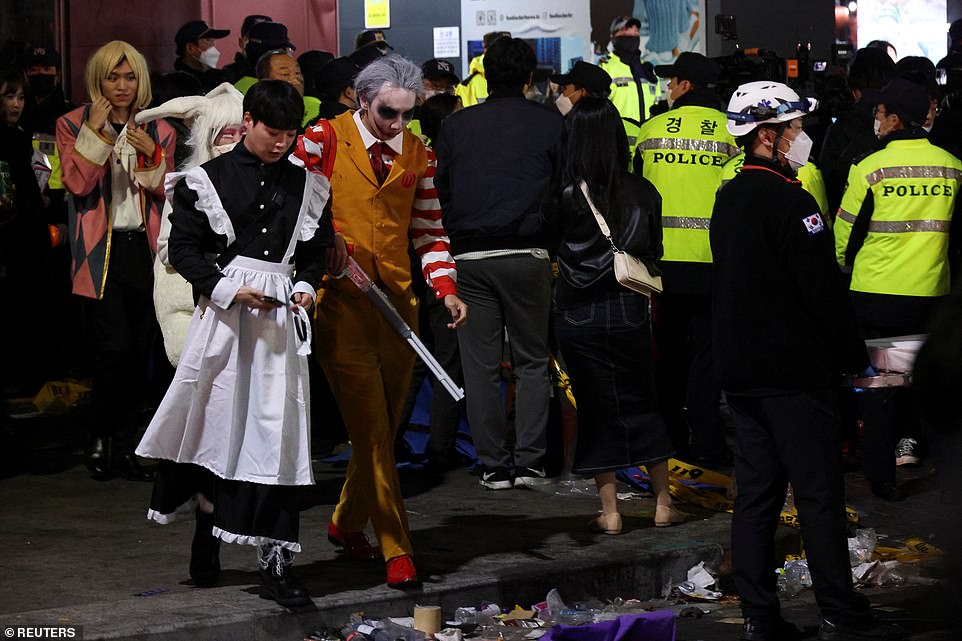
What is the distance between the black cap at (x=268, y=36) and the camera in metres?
10.9

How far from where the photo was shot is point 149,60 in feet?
42.4

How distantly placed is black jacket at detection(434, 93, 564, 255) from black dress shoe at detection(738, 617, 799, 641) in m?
2.80

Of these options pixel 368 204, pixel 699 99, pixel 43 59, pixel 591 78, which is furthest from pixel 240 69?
pixel 368 204

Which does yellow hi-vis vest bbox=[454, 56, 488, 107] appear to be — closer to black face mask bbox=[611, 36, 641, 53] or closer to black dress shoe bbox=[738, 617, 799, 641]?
black face mask bbox=[611, 36, 641, 53]

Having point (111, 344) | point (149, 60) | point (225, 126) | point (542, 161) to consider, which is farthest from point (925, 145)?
point (149, 60)

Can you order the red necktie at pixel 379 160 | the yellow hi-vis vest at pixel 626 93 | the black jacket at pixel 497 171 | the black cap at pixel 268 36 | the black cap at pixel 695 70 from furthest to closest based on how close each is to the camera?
the yellow hi-vis vest at pixel 626 93, the black cap at pixel 268 36, the black cap at pixel 695 70, the black jacket at pixel 497 171, the red necktie at pixel 379 160

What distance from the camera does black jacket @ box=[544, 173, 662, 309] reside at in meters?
7.13

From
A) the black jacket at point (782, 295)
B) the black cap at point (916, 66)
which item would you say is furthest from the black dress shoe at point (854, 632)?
the black cap at point (916, 66)

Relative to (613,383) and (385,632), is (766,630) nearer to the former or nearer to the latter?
(385,632)

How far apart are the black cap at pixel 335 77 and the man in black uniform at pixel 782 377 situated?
13.2 ft

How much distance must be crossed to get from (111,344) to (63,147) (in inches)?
39.0

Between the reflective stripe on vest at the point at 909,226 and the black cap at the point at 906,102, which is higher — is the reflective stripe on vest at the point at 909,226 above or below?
below

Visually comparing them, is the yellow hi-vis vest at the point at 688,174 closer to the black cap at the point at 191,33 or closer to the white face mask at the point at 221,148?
the white face mask at the point at 221,148

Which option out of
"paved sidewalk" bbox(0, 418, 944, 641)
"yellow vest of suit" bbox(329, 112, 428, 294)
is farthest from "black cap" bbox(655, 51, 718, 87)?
"yellow vest of suit" bbox(329, 112, 428, 294)
